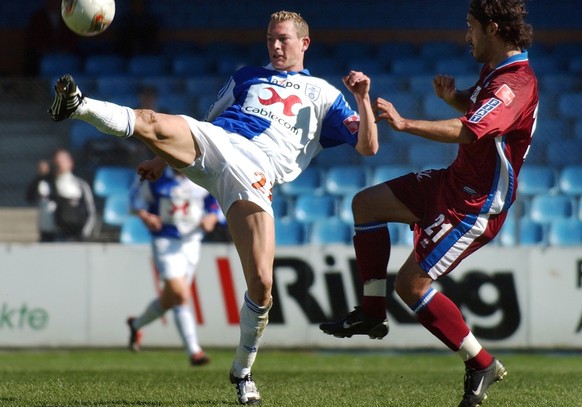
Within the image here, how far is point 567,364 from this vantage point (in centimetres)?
1102

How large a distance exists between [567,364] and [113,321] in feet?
15.9

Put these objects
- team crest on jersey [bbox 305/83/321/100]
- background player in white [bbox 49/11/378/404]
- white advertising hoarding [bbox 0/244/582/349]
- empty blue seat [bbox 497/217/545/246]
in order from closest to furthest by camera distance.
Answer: background player in white [bbox 49/11/378/404]
team crest on jersey [bbox 305/83/321/100]
white advertising hoarding [bbox 0/244/582/349]
empty blue seat [bbox 497/217/545/246]

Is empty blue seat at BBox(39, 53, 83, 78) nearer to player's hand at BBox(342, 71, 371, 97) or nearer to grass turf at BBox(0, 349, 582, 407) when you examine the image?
grass turf at BBox(0, 349, 582, 407)

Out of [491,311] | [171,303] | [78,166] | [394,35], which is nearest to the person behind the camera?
[171,303]

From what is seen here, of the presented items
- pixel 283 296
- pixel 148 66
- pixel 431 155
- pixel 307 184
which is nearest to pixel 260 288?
pixel 283 296

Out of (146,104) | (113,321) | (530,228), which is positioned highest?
(146,104)

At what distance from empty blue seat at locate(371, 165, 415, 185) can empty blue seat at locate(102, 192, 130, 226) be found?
2927mm

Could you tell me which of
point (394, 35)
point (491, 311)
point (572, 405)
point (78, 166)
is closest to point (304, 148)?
point (572, 405)

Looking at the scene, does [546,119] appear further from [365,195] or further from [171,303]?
[365,195]

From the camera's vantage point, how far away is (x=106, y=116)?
570cm

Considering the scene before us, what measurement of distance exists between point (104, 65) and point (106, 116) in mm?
10492

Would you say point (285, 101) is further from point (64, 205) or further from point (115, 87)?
point (115, 87)

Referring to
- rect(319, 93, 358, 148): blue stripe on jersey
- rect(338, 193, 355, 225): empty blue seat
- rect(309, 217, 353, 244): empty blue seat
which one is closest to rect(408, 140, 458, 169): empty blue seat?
rect(338, 193, 355, 225): empty blue seat

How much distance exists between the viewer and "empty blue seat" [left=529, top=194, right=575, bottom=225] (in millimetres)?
12781
